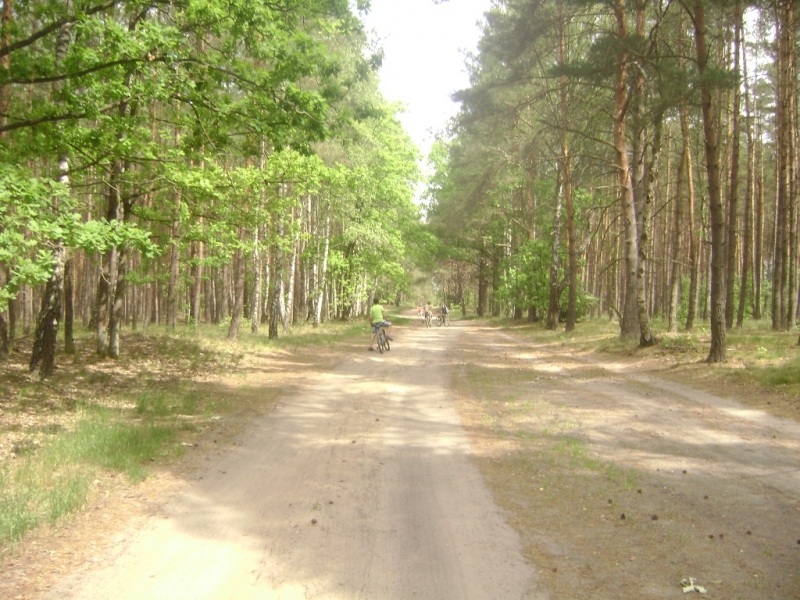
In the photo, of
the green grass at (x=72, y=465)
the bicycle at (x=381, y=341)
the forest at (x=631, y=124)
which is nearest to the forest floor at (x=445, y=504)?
the green grass at (x=72, y=465)

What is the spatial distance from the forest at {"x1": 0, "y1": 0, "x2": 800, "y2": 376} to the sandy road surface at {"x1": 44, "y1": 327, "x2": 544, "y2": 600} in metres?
4.04

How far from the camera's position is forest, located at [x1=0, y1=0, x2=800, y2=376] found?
915 centimetres

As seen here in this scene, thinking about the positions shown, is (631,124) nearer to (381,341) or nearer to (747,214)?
(381,341)

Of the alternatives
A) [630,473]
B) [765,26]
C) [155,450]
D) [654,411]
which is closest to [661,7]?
[765,26]

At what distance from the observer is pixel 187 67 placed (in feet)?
31.6

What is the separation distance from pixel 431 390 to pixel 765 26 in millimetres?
18280

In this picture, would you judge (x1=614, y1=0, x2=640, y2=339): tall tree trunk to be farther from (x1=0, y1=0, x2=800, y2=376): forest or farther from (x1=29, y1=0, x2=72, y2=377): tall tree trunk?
(x1=29, y1=0, x2=72, y2=377): tall tree trunk

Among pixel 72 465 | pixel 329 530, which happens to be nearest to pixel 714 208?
pixel 329 530

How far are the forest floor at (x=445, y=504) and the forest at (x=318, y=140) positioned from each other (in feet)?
12.3

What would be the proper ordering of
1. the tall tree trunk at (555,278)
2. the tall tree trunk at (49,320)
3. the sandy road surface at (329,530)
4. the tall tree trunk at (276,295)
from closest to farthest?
the sandy road surface at (329,530) < the tall tree trunk at (49,320) < the tall tree trunk at (276,295) < the tall tree trunk at (555,278)

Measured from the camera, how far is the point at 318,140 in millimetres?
11188

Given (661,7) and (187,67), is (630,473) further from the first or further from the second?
(661,7)

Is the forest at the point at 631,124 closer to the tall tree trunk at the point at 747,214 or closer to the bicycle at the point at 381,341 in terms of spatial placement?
the tall tree trunk at the point at 747,214

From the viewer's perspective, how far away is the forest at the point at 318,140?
30.0 ft
